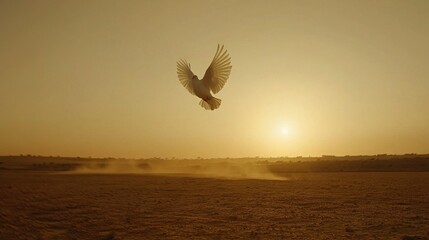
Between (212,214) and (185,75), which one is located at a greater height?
(185,75)

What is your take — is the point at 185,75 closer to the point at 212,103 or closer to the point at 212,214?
the point at 212,103

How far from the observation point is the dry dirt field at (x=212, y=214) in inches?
488

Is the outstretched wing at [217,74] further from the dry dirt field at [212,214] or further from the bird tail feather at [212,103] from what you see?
the dry dirt field at [212,214]

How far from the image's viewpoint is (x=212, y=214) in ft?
50.1

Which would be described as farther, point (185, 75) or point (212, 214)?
point (212, 214)

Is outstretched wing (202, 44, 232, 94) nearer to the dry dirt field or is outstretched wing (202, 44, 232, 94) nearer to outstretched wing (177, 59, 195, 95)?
outstretched wing (177, 59, 195, 95)

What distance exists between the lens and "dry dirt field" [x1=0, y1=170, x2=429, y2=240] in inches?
488

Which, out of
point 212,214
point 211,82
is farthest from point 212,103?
point 212,214

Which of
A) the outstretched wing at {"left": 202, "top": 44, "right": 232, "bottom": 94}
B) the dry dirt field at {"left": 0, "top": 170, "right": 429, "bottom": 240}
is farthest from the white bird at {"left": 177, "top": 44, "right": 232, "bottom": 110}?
the dry dirt field at {"left": 0, "top": 170, "right": 429, "bottom": 240}

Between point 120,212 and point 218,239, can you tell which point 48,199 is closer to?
point 120,212

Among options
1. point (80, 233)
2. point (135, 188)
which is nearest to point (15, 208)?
point (80, 233)

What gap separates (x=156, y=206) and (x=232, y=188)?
23.8 feet

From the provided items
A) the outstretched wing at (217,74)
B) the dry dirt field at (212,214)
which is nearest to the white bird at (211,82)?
the outstretched wing at (217,74)

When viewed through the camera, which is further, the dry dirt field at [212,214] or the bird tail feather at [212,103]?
the dry dirt field at [212,214]
